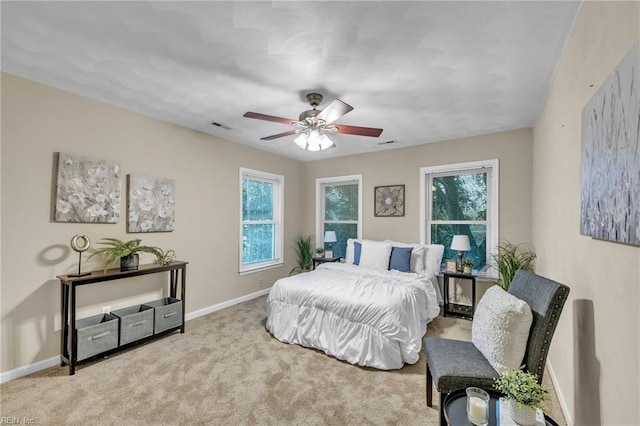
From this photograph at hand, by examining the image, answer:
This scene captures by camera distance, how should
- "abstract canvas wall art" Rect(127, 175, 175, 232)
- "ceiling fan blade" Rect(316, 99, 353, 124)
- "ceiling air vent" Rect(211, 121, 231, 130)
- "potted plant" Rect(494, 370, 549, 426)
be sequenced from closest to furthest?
"potted plant" Rect(494, 370, 549, 426), "ceiling fan blade" Rect(316, 99, 353, 124), "abstract canvas wall art" Rect(127, 175, 175, 232), "ceiling air vent" Rect(211, 121, 231, 130)

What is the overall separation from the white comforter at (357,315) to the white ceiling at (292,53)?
6.46ft

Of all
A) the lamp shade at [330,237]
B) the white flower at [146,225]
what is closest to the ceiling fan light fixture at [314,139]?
the white flower at [146,225]

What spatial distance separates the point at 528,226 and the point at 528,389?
10.8 ft

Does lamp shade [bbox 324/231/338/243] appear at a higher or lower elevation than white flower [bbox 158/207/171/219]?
lower

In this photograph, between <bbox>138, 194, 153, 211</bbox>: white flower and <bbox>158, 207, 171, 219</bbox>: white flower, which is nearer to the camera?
<bbox>138, 194, 153, 211</bbox>: white flower

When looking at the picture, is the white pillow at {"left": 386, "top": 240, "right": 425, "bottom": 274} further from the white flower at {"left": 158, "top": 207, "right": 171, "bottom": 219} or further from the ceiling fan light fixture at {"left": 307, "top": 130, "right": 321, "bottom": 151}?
the white flower at {"left": 158, "top": 207, "right": 171, "bottom": 219}

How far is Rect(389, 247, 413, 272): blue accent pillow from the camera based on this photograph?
403 centimetres

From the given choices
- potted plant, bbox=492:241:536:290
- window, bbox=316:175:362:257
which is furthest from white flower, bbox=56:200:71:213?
potted plant, bbox=492:241:536:290

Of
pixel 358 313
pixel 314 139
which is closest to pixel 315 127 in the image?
pixel 314 139

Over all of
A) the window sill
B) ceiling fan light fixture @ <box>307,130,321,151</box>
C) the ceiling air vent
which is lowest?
the window sill

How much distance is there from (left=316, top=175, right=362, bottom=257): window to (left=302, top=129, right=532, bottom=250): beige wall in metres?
0.12

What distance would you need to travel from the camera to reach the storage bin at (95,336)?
251 centimetres

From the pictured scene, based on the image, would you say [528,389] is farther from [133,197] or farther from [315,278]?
[133,197]

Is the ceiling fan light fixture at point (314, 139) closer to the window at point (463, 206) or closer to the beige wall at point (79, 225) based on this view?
the beige wall at point (79, 225)
